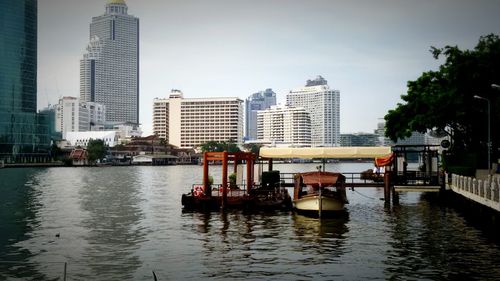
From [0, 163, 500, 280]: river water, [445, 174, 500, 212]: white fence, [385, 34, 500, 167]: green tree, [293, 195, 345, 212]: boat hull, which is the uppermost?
[385, 34, 500, 167]: green tree

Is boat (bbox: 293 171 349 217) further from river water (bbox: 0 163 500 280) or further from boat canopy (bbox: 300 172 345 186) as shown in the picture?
river water (bbox: 0 163 500 280)

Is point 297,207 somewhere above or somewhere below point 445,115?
below

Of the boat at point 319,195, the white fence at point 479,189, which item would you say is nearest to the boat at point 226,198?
the boat at point 319,195

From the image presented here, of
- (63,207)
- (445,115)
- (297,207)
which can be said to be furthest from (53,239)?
(445,115)

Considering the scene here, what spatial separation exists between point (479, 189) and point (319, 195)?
12.3m

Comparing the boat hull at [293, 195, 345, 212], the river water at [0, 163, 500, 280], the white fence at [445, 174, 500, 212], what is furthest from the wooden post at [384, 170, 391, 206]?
the boat hull at [293, 195, 345, 212]

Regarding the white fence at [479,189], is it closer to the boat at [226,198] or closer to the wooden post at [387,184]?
the wooden post at [387,184]

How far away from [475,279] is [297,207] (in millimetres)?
23570

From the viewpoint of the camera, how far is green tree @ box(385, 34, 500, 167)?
56719mm

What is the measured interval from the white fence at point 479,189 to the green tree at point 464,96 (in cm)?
896

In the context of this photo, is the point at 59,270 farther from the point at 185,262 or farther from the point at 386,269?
the point at 386,269

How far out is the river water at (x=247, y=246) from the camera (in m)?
25.7

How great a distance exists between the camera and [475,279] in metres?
23.7

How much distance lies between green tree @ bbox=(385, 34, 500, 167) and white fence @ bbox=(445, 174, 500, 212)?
896 centimetres
